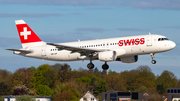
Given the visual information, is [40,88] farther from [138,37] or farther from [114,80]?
[138,37]

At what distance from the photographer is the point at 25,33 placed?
7100 cm

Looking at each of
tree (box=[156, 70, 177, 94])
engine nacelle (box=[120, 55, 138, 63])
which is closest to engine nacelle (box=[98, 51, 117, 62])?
engine nacelle (box=[120, 55, 138, 63])

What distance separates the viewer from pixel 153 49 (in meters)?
59.9

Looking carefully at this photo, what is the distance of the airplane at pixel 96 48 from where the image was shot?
59.9 metres

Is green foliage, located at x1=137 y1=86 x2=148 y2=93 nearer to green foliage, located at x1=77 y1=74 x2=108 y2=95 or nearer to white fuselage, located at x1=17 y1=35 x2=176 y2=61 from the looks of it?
green foliage, located at x1=77 y1=74 x2=108 y2=95

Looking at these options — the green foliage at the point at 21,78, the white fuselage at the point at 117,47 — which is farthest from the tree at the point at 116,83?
the white fuselage at the point at 117,47

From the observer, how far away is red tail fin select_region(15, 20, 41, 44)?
70.1 meters

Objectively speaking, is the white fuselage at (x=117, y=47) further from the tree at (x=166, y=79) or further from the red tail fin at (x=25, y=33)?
the tree at (x=166, y=79)

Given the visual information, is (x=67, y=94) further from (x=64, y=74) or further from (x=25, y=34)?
(x=64, y=74)

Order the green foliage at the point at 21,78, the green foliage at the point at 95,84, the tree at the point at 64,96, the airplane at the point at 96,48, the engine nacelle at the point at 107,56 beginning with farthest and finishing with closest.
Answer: the green foliage at the point at 95,84 < the green foliage at the point at 21,78 < the tree at the point at 64,96 < the engine nacelle at the point at 107,56 < the airplane at the point at 96,48

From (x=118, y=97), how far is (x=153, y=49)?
200 ft

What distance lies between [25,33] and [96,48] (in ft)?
51.9

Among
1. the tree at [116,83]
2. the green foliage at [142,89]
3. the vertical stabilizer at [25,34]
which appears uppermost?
the vertical stabilizer at [25,34]

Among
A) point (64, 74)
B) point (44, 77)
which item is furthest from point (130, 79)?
point (44, 77)
